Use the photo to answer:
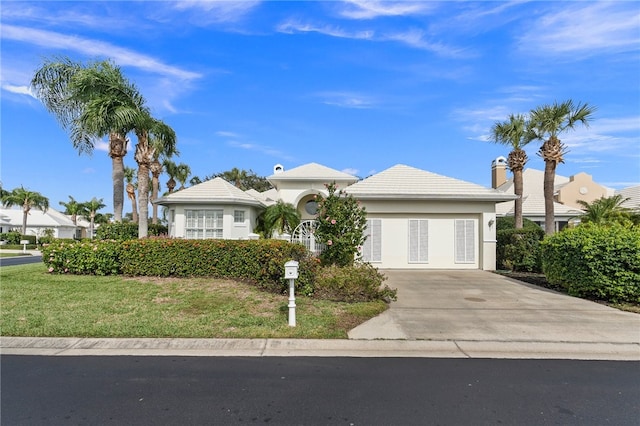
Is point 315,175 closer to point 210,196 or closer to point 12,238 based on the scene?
point 210,196

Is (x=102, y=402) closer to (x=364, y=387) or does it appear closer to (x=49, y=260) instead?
(x=364, y=387)

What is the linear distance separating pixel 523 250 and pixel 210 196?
14.3 metres

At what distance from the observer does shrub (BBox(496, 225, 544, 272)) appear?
1542cm

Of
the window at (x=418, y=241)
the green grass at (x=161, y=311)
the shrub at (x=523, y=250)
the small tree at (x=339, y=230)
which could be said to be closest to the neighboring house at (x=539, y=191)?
the shrub at (x=523, y=250)

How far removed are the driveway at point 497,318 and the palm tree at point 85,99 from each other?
494 inches

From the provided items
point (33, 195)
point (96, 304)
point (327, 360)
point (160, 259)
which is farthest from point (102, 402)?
point (33, 195)

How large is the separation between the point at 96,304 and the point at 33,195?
50710 millimetres

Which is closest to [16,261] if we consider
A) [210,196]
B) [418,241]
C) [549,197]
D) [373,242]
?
[210,196]

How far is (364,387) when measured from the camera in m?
4.35

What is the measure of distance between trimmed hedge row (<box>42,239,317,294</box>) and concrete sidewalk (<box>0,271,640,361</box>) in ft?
15.0

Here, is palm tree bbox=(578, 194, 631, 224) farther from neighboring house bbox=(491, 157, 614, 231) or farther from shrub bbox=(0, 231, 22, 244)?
shrub bbox=(0, 231, 22, 244)

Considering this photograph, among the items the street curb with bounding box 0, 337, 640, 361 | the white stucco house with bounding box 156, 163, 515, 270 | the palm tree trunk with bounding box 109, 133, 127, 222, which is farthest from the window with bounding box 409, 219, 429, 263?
the palm tree trunk with bounding box 109, 133, 127, 222

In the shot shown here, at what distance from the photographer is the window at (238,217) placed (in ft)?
58.7

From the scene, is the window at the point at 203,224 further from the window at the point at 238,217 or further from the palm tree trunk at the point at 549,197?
the palm tree trunk at the point at 549,197
